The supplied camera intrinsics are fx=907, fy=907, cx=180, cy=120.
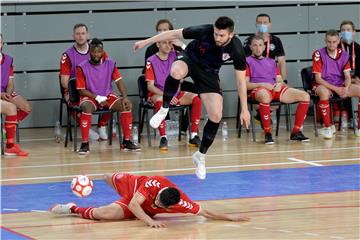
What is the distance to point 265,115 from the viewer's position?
1537 cm

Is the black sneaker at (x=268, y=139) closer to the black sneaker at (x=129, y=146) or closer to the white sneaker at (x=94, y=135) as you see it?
the black sneaker at (x=129, y=146)

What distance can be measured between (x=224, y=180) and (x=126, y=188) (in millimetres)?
2653

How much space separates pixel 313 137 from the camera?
1614 centimetres

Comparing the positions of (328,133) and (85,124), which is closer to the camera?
(85,124)

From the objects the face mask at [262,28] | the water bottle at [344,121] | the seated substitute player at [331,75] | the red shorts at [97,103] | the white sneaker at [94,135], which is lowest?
the white sneaker at [94,135]

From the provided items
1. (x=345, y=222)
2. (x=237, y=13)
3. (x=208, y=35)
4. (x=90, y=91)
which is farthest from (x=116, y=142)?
(x=345, y=222)

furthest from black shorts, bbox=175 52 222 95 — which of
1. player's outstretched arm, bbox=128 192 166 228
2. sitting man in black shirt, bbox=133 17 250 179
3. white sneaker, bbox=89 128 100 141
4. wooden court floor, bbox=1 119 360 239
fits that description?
white sneaker, bbox=89 128 100 141

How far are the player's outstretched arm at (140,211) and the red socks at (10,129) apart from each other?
5.19 m

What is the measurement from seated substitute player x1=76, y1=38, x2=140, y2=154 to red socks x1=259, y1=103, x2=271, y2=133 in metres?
2.21

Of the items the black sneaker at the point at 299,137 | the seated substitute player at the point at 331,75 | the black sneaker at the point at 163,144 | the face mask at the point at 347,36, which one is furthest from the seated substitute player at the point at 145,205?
the face mask at the point at 347,36

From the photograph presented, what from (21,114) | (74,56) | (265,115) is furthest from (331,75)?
(21,114)

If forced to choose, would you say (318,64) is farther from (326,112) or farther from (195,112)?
(195,112)

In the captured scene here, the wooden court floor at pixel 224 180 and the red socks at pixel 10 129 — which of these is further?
the red socks at pixel 10 129

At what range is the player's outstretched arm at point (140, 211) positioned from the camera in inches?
375
